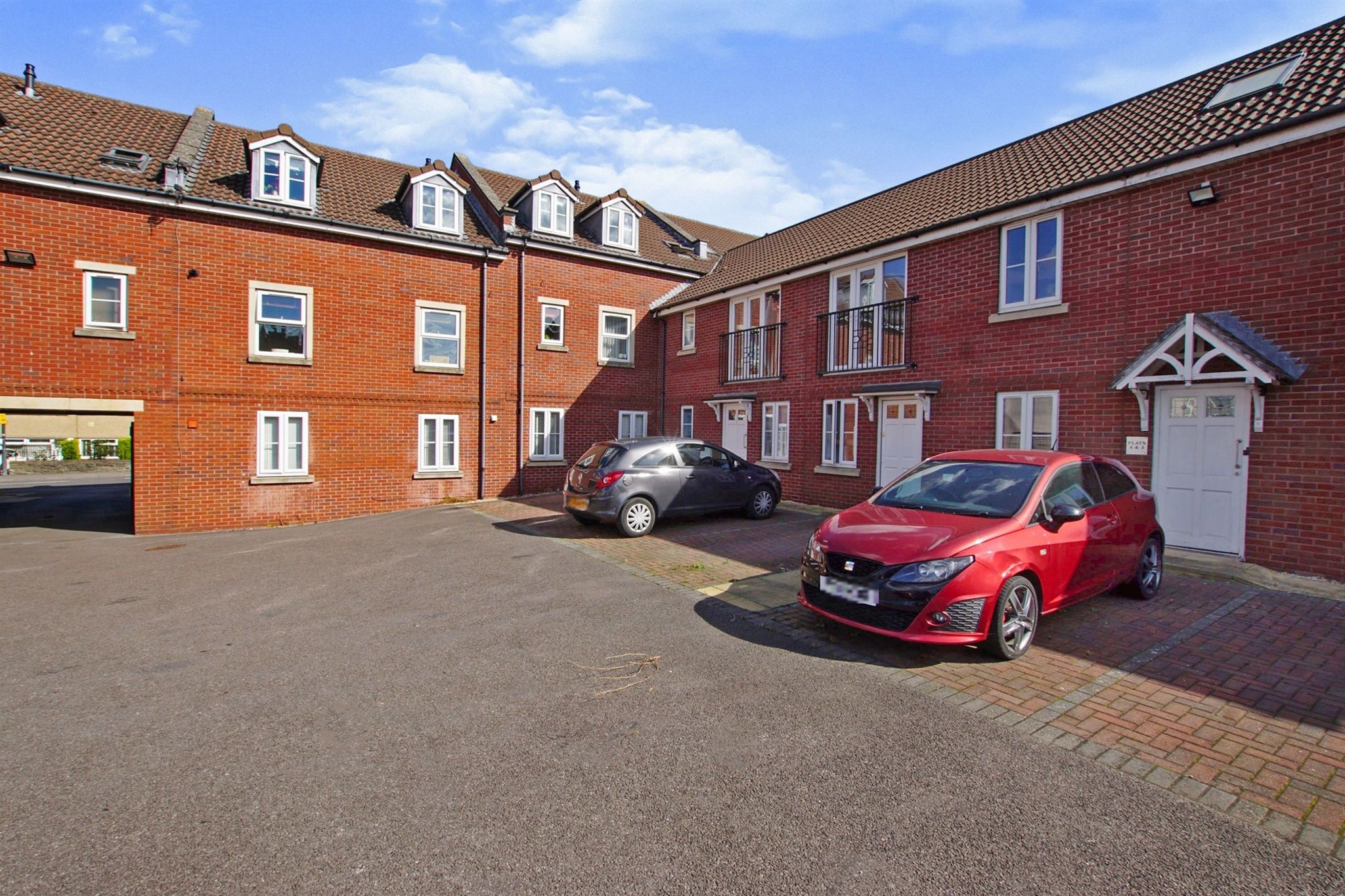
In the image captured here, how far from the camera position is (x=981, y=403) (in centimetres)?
1056

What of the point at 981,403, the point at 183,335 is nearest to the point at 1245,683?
the point at 981,403

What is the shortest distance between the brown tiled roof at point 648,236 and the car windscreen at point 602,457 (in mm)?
8108

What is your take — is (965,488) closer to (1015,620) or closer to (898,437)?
(1015,620)

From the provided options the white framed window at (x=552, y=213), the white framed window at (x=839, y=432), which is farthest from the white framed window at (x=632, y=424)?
the white framed window at (x=839, y=432)

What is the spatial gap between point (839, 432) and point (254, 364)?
1229cm

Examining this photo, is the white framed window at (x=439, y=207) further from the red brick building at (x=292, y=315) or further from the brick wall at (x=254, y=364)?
the brick wall at (x=254, y=364)

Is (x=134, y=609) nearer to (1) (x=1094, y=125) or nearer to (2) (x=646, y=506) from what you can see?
(2) (x=646, y=506)

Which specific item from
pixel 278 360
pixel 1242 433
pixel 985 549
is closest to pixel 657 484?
pixel 985 549

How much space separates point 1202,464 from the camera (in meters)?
7.97

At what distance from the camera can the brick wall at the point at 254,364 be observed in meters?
11.8

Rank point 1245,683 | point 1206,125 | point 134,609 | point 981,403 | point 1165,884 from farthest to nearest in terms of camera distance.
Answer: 1. point 981,403
2. point 1206,125
3. point 134,609
4. point 1245,683
5. point 1165,884

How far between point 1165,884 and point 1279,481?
707 cm

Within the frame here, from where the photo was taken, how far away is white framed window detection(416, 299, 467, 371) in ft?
50.1

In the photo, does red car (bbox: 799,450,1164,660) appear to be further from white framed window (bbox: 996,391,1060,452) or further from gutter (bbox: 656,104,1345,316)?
gutter (bbox: 656,104,1345,316)
